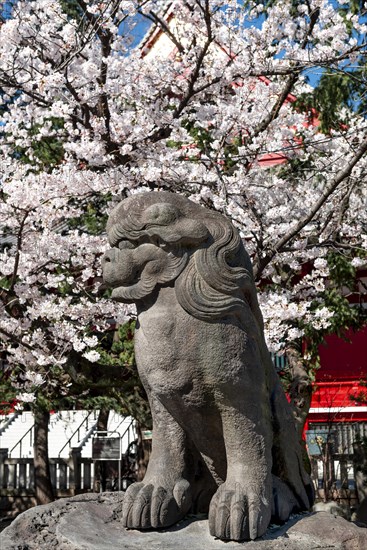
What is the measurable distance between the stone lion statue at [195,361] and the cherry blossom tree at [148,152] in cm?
359

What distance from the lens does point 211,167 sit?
8492mm

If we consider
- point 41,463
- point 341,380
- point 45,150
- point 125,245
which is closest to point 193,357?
point 125,245

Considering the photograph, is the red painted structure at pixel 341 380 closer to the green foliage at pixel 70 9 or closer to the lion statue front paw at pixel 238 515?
the green foliage at pixel 70 9

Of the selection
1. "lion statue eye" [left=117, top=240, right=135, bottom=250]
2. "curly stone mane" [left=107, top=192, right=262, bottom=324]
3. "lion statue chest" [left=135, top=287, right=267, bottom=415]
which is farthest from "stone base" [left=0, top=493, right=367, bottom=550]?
"lion statue eye" [left=117, top=240, right=135, bottom=250]

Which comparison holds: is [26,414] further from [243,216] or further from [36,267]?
[243,216]

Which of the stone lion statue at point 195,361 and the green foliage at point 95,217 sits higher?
the green foliage at point 95,217

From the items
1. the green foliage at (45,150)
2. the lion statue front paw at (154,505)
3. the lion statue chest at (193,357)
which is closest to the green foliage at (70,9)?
the green foliage at (45,150)

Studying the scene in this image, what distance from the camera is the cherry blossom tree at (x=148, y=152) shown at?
7.83 meters

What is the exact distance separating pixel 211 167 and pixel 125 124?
1119mm

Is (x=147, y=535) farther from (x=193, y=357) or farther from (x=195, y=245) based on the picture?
(x=195, y=245)

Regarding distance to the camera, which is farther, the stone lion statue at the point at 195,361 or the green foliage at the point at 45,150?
the green foliage at the point at 45,150

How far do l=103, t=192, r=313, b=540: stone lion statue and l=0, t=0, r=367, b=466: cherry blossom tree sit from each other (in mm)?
3592

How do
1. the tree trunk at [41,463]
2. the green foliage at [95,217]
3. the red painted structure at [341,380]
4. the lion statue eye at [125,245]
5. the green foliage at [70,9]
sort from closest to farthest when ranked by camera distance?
the lion statue eye at [125,245] → the green foliage at [95,217] → the tree trunk at [41,463] → the green foliage at [70,9] → the red painted structure at [341,380]

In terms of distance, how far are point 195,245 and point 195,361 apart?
0.61 m
